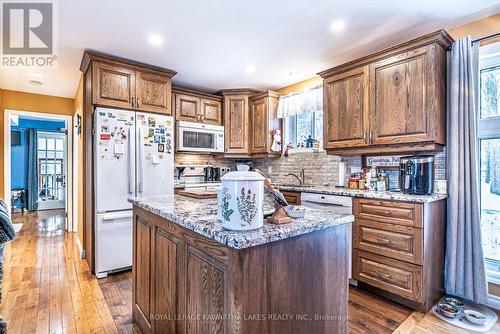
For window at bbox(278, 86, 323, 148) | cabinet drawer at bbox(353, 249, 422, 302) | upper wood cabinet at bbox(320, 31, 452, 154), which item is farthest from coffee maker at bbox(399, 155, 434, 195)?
window at bbox(278, 86, 323, 148)

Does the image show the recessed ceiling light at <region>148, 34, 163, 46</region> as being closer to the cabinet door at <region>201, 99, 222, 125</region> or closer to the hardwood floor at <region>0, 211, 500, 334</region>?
the cabinet door at <region>201, 99, 222, 125</region>

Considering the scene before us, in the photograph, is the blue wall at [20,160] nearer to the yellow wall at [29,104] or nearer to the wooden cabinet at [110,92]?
the yellow wall at [29,104]

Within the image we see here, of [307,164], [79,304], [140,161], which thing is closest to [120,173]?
[140,161]

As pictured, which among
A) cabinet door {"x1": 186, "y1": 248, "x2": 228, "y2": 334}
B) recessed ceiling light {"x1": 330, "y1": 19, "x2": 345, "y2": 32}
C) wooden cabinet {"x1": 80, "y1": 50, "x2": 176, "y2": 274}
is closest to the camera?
cabinet door {"x1": 186, "y1": 248, "x2": 228, "y2": 334}

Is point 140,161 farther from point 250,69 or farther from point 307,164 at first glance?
point 307,164

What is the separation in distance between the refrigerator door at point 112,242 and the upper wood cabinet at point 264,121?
212 cm

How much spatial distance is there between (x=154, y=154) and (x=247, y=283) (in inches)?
104

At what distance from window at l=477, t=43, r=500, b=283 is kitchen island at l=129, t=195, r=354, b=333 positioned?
6.28ft

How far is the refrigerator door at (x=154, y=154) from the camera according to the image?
125 inches

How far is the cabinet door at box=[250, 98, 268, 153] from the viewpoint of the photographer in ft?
13.6

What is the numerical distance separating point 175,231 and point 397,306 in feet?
6.75

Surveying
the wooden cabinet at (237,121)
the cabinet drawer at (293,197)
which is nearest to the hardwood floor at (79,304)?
the cabinet drawer at (293,197)

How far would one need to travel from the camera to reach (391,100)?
8.52 ft

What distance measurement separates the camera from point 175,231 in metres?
1.43
